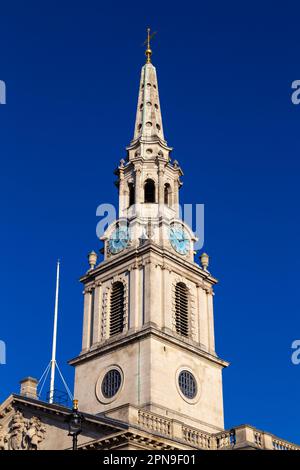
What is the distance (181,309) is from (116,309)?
431 cm

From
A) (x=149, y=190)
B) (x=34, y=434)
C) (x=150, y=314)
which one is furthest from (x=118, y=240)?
(x=34, y=434)

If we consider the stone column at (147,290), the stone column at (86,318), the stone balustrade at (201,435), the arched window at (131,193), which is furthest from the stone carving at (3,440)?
the arched window at (131,193)

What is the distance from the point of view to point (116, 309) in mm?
55719

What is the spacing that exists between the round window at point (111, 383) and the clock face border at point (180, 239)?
10192 mm

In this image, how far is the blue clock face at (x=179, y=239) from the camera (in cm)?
5844

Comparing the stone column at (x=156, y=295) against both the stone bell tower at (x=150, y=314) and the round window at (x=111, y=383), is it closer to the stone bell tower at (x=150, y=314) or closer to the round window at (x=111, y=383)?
the stone bell tower at (x=150, y=314)

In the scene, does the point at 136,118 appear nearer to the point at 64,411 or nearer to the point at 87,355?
the point at 87,355

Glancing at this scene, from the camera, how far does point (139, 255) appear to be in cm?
5603

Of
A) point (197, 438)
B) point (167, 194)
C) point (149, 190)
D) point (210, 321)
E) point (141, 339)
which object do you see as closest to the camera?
point (197, 438)

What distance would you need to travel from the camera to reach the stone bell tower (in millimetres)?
51375

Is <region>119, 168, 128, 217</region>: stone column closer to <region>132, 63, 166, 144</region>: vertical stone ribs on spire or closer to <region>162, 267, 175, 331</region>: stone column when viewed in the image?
<region>132, 63, 166, 144</region>: vertical stone ribs on spire

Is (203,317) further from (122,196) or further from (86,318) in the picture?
(122,196)
